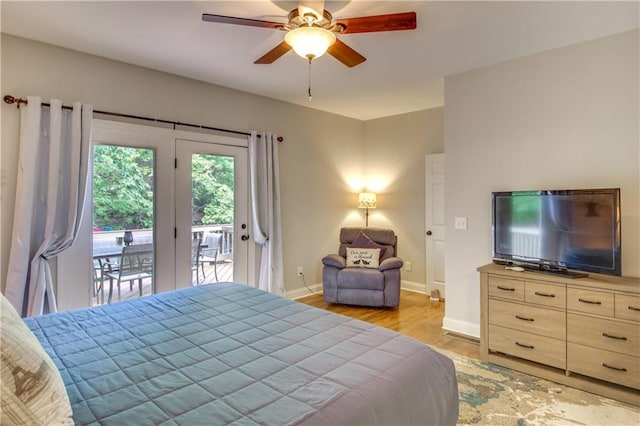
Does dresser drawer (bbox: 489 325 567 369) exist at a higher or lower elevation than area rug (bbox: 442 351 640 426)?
higher

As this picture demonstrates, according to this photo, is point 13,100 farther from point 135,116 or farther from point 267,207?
point 267,207

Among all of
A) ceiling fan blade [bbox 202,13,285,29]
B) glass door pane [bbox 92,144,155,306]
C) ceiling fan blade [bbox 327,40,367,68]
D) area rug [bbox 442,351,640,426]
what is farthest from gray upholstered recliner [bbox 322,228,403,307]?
ceiling fan blade [bbox 202,13,285,29]

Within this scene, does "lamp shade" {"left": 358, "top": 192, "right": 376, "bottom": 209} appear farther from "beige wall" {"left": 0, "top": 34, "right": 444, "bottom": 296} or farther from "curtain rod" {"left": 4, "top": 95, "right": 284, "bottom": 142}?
"curtain rod" {"left": 4, "top": 95, "right": 284, "bottom": 142}

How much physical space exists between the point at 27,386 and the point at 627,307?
3.15 metres

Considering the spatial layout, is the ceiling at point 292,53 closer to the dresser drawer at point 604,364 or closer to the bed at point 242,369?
the bed at point 242,369

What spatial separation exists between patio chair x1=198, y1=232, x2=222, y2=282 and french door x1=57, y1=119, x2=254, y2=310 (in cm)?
3

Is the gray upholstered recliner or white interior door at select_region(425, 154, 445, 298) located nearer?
the gray upholstered recliner

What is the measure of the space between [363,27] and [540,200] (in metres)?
2.00

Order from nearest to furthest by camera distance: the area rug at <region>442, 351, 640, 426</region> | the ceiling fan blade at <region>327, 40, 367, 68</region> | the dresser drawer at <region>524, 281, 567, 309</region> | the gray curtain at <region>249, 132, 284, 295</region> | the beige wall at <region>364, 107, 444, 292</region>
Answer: the area rug at <region>442, 351, 640, 426</region> → the ceiling fan blade at <region>327, 40, 367, 68</region> → the dresser drawer at <region>524, 281, 567, 309</region> → the gray curtain at <region>249, 132, 284, 295</region> → the beige wall at <region>364, 107, 444, 292</region>

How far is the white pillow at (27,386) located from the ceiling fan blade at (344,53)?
2.09 meters

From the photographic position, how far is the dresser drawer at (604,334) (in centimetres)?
226

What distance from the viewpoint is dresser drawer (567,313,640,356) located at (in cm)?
226

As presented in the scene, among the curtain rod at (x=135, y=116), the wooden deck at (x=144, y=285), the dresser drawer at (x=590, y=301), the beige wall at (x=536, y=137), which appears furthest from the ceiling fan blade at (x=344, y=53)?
the wooden deck at (x=144, y=285)

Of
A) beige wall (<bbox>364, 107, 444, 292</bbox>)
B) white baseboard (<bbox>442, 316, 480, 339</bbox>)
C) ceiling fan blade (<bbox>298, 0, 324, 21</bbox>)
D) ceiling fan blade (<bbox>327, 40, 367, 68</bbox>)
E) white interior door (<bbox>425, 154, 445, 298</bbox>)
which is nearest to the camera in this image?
ceiling fan blade (<bbox>298, 0, 324, 21</bbox>)
